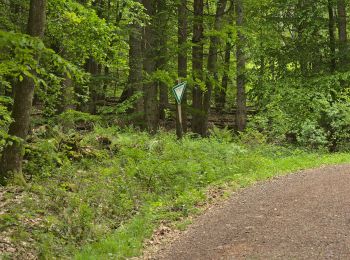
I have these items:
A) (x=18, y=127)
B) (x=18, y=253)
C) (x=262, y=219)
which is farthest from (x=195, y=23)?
(x=18, y=253)

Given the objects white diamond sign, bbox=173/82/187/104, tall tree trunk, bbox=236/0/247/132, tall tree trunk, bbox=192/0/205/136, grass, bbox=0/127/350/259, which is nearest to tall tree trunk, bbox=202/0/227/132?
tall tree trunk, bbox=192/0/205/136

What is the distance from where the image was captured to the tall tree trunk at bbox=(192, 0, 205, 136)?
57.7 ft

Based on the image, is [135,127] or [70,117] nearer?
[70,117]

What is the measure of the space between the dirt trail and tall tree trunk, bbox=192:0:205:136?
8.14m

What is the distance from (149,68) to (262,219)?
1094 cm

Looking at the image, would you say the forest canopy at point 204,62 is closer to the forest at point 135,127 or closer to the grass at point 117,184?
the forest at point 135,127

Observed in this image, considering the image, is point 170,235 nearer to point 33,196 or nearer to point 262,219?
point 262,219

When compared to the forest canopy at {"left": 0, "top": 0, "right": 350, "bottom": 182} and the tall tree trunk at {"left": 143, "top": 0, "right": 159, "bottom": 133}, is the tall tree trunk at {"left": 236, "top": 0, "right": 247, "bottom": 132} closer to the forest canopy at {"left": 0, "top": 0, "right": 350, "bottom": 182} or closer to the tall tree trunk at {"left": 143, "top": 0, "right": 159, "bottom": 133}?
the forest canopy at {"left": 0, "top": 0, "right": 350, "bottom": 182}

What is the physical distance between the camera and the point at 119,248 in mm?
7164

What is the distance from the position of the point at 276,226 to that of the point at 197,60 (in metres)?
11.1

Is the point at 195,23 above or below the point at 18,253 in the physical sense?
above

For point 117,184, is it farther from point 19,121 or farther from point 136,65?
point 136,65

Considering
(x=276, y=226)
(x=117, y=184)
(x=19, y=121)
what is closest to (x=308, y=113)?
(x=117, y=184)

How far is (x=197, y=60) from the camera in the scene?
1773cm
